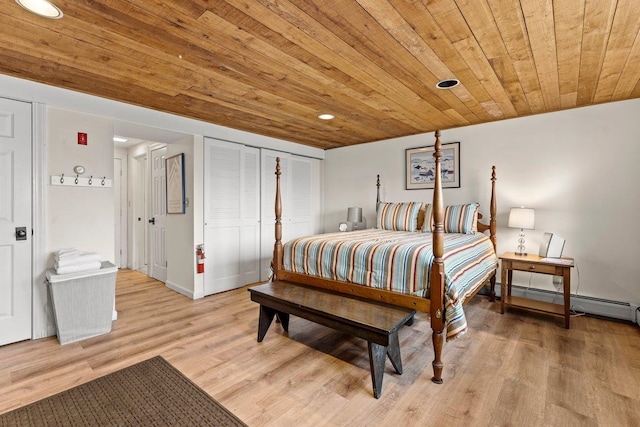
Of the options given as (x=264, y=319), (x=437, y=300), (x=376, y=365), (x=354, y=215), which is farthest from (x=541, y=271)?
(x=264, y=319)

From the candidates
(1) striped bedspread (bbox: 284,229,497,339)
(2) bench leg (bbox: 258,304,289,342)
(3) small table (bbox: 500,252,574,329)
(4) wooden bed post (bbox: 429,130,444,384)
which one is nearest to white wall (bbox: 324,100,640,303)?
(3) small table (bbox: 500,252,574,329)

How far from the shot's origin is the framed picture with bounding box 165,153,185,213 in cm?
390

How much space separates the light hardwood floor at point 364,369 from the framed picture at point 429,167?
189 cm

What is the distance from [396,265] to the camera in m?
2.23

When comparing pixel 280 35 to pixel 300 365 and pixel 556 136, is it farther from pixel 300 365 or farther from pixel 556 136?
pixel 556 136

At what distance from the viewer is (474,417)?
5.39 ft

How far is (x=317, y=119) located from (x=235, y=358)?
2682 mm

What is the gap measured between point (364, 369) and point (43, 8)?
9.42 ft

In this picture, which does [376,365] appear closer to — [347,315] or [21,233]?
[347,315]

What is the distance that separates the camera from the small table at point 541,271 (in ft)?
9.23

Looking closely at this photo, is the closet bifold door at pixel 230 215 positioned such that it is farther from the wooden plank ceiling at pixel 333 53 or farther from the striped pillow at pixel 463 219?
the striped pillow at pixel 463 219

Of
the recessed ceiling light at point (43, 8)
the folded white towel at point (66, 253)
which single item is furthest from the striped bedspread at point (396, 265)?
the recessed ceiling light at point (43, 8)

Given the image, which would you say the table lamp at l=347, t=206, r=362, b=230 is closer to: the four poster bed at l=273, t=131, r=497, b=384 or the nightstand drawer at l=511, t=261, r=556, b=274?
the four poster bed at l=273, t=131, r=497, b=384

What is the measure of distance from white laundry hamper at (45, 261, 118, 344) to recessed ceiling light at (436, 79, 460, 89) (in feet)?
11.0
